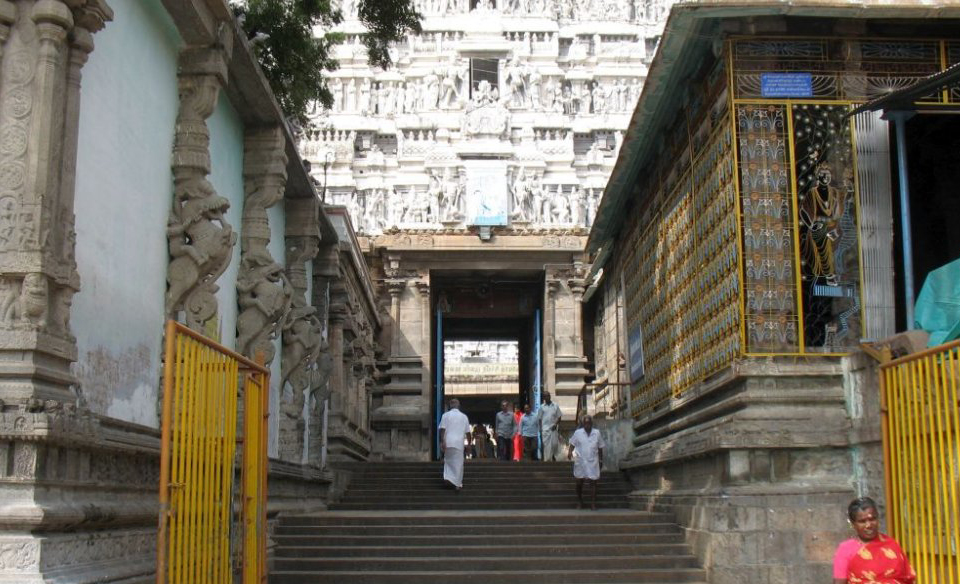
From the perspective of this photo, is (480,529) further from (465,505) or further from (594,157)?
(594,157)

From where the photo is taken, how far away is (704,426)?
36.5ft

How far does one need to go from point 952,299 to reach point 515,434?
13290 mm

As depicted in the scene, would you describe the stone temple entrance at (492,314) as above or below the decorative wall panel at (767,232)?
above

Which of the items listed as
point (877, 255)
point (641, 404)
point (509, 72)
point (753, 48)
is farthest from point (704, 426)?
point (509, 72)

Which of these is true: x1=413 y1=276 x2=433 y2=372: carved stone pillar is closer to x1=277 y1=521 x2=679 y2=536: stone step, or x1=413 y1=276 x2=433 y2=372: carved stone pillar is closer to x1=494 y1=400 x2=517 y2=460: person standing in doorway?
x1=494 y1=400 x2=517 y2=460: person standing in doorway

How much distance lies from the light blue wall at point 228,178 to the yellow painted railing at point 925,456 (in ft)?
18.2

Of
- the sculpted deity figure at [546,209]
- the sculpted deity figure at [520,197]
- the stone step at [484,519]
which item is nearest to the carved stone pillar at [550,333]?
the sculpted deity figure at [520,197]

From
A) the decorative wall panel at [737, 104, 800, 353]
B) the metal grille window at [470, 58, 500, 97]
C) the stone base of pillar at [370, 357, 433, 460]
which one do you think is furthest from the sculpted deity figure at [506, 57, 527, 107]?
the decorative wall panel at [737, 104, 800, 353]

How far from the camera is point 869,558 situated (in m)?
5.57

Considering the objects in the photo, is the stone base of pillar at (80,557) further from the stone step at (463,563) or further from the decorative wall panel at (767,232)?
the decorative wall panel at (767,232)

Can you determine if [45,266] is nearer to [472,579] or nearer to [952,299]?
[472,579]

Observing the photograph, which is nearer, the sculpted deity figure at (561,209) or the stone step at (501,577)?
the stone step at (501,577)

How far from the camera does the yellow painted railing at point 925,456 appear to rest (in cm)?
A: 599

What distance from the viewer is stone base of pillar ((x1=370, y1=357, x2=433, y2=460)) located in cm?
2428
